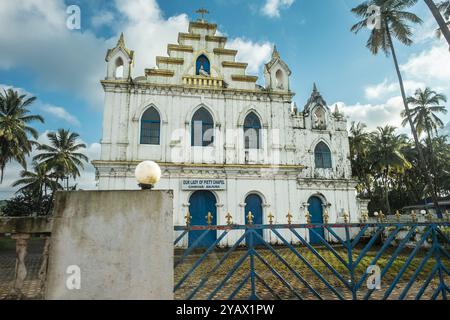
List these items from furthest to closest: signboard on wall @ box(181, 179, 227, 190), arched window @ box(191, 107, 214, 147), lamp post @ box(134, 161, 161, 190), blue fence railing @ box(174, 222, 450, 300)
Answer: arched window @ box(191, 107, 214, 147) < signboard on wall @ box(181, 179, 227, 190) < blue fence railing @ box(174, 222, 450, 300) < lamp post @ box(134, 161, 161, 190)

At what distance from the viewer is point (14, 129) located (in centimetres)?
2300

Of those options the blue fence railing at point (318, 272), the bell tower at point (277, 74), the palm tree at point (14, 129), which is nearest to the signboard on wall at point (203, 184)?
the blue fence railing at point (318, 272)

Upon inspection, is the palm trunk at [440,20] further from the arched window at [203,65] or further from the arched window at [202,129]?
the arched window at [202,129]

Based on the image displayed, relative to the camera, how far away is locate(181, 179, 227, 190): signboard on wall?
564 inches

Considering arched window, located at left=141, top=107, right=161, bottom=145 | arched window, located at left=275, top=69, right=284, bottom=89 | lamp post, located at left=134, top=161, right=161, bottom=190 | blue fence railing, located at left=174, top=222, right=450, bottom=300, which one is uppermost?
arched window, located at left=275, top=69, right=284, bottom=89

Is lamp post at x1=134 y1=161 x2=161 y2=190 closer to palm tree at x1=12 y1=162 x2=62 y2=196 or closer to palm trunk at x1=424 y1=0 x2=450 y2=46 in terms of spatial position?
palm trunk at x1=424 y1=0 x2=450 y2=46

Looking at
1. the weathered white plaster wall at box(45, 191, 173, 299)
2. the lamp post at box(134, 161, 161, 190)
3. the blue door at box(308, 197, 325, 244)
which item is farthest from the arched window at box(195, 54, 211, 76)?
the weathered white plaster wall at box(45, 191, 173, 299)

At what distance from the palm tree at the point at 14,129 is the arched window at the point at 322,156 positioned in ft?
78.5

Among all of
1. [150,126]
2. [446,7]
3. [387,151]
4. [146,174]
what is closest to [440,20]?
[446,7]

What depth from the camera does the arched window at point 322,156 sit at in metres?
17.1

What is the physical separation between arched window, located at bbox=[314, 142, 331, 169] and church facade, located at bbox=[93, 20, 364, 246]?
0.22 ft
